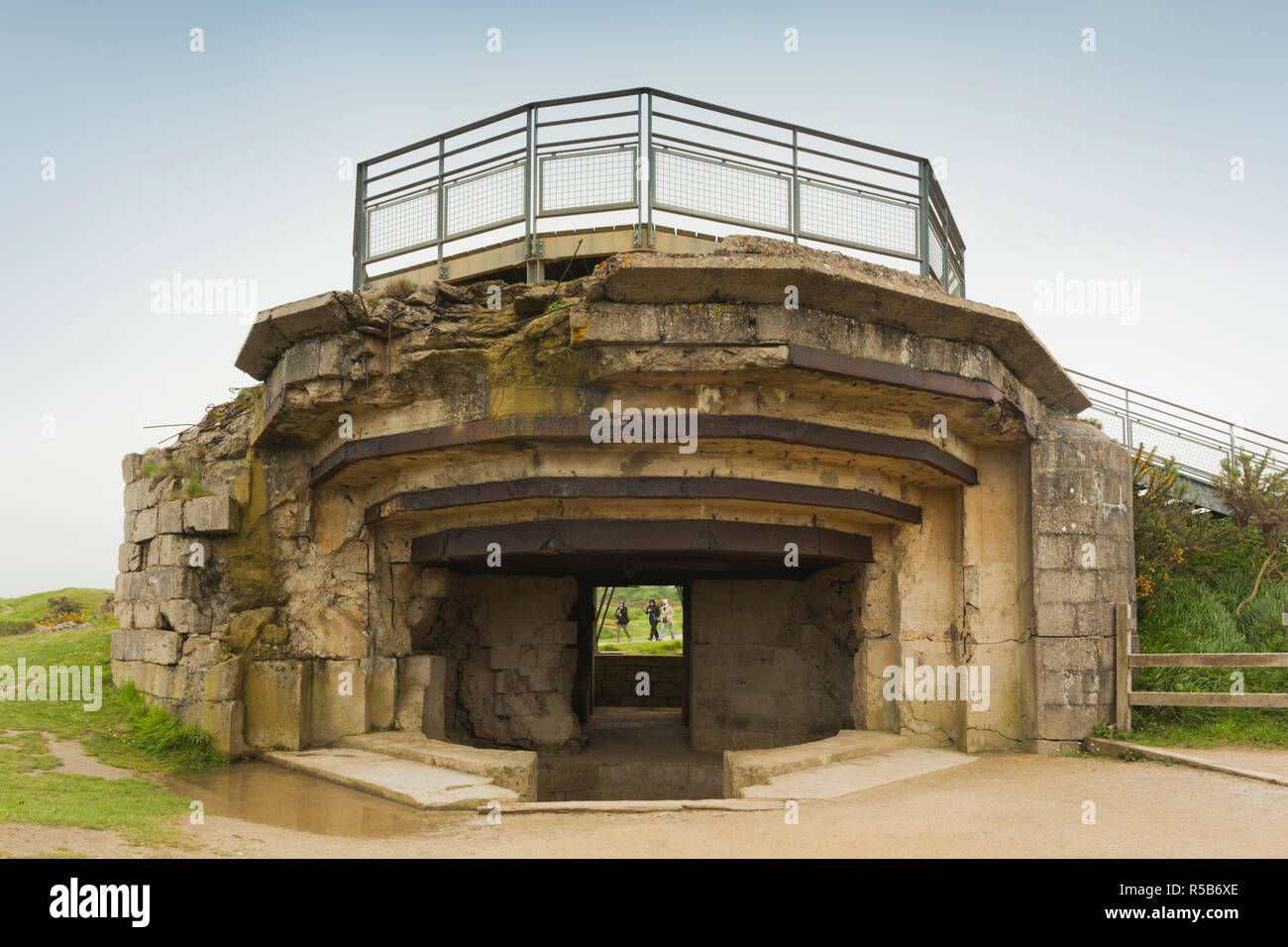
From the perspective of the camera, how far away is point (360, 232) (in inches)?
375

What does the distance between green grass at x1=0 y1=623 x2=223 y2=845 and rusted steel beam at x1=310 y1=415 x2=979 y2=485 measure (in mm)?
2827

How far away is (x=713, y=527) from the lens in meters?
8.73

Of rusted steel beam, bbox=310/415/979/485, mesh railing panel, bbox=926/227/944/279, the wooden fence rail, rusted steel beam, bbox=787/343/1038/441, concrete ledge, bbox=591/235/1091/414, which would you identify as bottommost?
the wooden fence rail

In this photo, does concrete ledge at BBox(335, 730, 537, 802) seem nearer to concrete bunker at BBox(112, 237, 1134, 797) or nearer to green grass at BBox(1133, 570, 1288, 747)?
concrete bunker at BBox(112, 237, 1134, 797)

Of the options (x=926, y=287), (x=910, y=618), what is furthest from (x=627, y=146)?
(x=910, y=618)

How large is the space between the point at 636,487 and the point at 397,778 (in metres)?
2.94

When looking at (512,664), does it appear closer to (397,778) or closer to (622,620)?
(397,778)

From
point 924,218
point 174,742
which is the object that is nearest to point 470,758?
point 174,742

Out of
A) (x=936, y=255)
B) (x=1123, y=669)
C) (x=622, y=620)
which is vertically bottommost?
(x=622, y=620)

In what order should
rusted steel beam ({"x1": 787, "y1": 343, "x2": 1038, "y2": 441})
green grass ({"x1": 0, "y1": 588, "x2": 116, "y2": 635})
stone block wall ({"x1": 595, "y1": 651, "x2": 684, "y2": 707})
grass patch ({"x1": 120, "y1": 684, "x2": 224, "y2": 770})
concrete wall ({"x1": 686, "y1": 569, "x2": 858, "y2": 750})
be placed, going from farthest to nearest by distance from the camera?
stone block wall ({"x1": 595, "y1": 651, "x2": 684, "y2": 707}) → green grass ({"x1": 0, "y1": 588, "x2": 116, "y2": 635}) → concrete wall ({"x1": 686, "y1": 569, "x2": 858, "y2": 750}) → grass patch ({"x1": 120, "y1": 684, "x2": 224, "y2": 770}) → rusted steel beam ({"x1": 787, "y1": 343, "x2": 1038, "y2": 441})

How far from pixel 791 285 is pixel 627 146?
182 cm

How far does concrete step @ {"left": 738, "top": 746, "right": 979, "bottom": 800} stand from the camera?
713 cm

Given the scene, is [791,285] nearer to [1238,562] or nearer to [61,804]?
[61,804]

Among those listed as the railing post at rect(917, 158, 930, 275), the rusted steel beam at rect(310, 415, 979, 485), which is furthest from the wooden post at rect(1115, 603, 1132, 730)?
the railing post at rect(917, 158, 930, 275)
